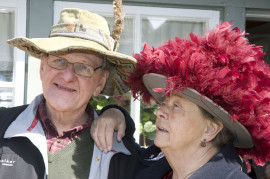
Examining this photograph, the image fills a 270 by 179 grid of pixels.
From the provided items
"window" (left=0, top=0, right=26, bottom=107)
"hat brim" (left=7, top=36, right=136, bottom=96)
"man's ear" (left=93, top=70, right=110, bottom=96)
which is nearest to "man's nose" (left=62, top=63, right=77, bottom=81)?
"hat brim" (left=7, top=36, right=136, bottom=96)

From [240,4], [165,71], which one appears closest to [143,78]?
[165,71]

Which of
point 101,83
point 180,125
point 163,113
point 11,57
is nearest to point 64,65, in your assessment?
point 101,83

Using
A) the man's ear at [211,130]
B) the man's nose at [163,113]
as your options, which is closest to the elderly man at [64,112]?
the man's nose at [163,113]

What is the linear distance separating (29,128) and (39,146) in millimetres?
137

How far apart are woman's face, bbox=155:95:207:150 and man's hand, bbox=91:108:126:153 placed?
1.01 ft

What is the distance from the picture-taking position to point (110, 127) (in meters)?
2.19

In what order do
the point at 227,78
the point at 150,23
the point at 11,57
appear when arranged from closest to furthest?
the point at 227,78 → the point at 11,57 → the point at 150,23

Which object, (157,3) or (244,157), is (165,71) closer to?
(244,157)

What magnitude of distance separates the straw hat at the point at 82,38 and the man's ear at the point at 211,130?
55 cm

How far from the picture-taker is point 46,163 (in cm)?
197

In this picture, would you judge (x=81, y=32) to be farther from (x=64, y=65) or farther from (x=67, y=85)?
(x=67, y=85)

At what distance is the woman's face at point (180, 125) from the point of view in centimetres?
191

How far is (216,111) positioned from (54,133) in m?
0.95

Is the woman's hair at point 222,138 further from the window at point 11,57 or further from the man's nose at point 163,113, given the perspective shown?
the window at point 11,57
